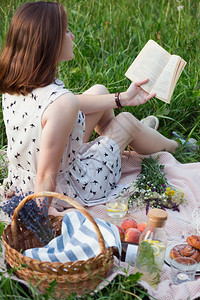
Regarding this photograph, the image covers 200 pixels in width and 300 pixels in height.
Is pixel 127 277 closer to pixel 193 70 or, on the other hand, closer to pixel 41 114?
pixel 41 114

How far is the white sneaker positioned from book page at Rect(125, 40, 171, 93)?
809mm

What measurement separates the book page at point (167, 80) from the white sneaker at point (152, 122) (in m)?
0.82

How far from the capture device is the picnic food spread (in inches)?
→ 97.7

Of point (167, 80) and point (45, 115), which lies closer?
point (45, 115)

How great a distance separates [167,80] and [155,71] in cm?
10

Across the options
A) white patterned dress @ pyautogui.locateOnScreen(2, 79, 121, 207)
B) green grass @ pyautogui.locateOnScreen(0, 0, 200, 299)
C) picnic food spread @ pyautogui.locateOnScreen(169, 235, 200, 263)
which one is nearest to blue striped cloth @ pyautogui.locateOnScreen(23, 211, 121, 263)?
picnic food spread @ pyautogui.locateOnScreen(169, 235, 200, 263)

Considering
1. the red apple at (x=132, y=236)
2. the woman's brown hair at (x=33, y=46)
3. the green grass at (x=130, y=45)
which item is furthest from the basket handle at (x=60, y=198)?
the green grass at (x=130, y=45)

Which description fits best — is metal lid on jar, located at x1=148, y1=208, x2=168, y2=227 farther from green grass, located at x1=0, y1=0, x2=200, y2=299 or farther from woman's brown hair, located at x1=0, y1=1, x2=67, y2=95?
green grass, located at x1=0, y1=0, x2=200, y2=299

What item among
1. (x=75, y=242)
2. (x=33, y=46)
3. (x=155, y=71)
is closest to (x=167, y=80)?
(x=155, y=71)

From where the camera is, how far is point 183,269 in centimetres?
240

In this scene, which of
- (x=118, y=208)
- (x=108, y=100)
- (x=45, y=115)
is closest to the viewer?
(x=45, y=115)

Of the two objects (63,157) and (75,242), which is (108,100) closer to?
(63,157)

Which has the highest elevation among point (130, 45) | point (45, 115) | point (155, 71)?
point (155, 71)

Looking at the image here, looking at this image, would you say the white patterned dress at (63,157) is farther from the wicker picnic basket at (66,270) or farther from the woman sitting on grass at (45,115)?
the wicker picnic basket at (66,270)
